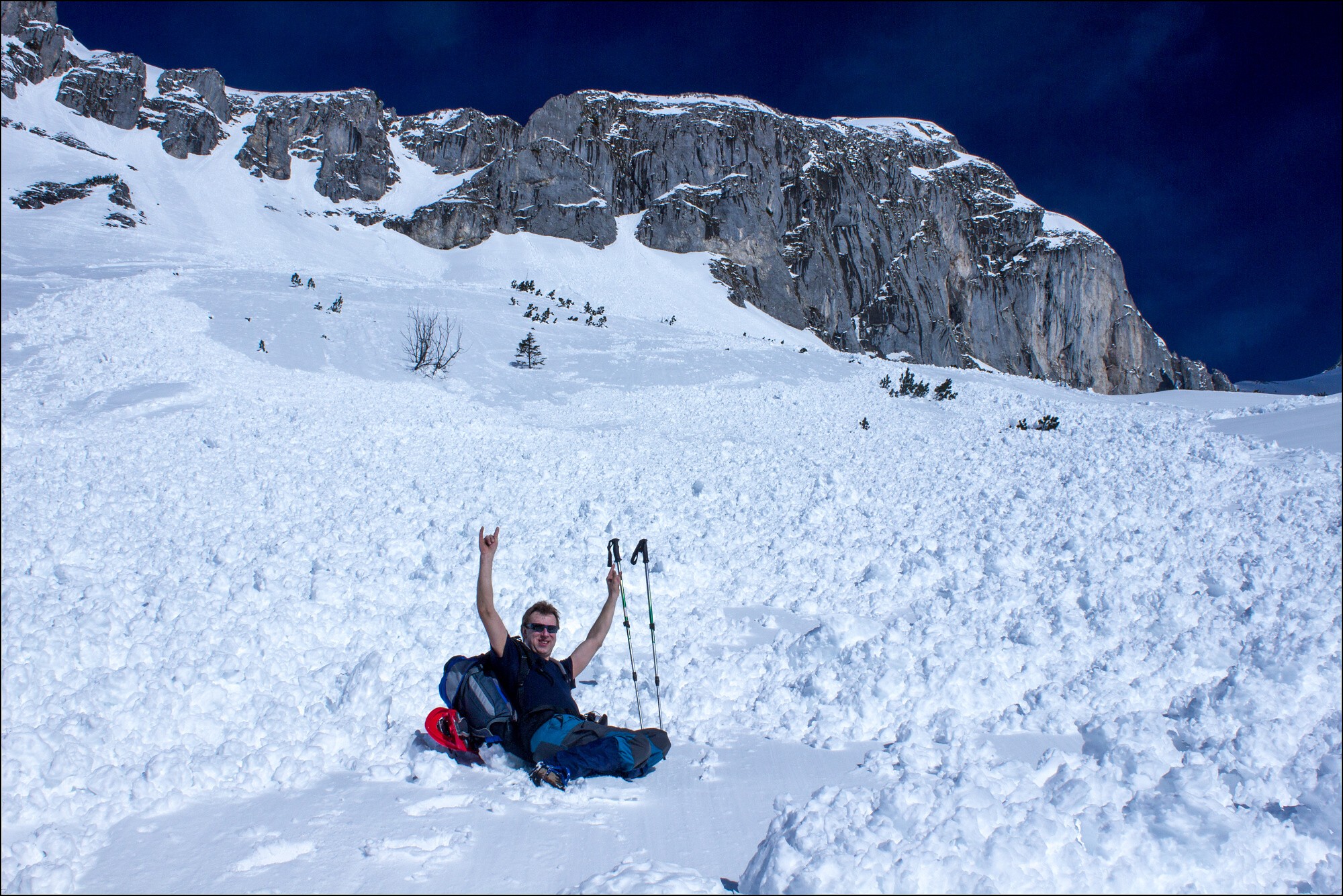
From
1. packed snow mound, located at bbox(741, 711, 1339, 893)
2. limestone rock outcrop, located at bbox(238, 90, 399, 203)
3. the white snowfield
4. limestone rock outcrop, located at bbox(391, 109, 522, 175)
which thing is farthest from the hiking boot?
limestone rock outcrop, located at bbox(391, 109, 522, 175)

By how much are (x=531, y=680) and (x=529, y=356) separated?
20591 millimetres

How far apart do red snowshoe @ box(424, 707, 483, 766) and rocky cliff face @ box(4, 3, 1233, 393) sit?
66.5 meters

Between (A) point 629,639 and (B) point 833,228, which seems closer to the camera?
(A) point 629,639

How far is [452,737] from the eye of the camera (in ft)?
13.2

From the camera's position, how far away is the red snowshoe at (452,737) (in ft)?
13.1

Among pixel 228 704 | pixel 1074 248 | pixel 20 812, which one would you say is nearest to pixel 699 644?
pixel 228 704

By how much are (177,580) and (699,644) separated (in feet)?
15.0

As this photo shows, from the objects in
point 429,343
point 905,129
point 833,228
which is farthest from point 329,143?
point 905,129

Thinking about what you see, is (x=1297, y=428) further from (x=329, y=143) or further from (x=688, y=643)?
(x=329, y=143)

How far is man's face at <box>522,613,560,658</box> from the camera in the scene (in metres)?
4.40

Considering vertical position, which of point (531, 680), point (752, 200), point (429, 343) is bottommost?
point (531, 680)

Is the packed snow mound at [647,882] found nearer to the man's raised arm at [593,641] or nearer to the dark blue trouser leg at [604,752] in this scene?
the dark blue trouser leg at [604,752]

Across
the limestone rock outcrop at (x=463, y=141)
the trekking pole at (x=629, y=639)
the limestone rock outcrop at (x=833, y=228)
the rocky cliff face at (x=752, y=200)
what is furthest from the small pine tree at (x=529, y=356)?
the limestone rock outcrop at (x=463, y=141)

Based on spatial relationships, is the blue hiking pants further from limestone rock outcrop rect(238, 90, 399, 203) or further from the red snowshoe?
limestone rock outcrop rect(238, 90, 399, 203)
